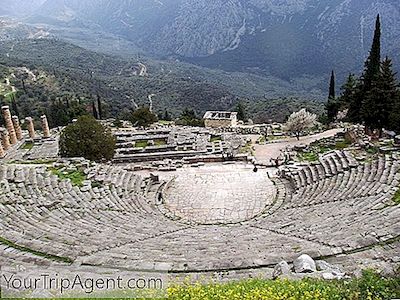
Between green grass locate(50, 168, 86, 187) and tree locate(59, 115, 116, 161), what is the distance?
17.1ft

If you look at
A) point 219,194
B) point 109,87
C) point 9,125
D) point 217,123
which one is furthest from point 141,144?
point 109,87

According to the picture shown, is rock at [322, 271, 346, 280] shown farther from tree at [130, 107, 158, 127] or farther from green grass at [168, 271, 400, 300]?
tree at [130, 107, 158, 127]

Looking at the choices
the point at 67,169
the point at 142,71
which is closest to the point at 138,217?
the point at 67,169

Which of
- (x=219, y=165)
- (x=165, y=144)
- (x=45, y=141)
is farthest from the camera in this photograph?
(x=45, y=141)

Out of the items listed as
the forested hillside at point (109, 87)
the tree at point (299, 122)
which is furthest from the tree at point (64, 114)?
the tree at point (299, 122)

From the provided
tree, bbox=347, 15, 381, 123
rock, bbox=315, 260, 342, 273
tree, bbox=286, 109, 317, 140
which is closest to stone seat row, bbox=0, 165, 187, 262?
rock, bbox=315, 260, 342, 273

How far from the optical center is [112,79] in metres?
125

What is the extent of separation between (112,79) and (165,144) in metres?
94.4

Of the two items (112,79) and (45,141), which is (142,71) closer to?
(112,79)

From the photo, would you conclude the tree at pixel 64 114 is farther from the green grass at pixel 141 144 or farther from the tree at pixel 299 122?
the tree at pixel 299 122

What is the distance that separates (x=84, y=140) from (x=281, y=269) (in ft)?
66.5

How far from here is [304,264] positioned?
10570mm

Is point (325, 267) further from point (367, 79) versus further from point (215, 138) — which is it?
point (215, 138)

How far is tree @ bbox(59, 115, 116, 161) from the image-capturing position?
2775cm
